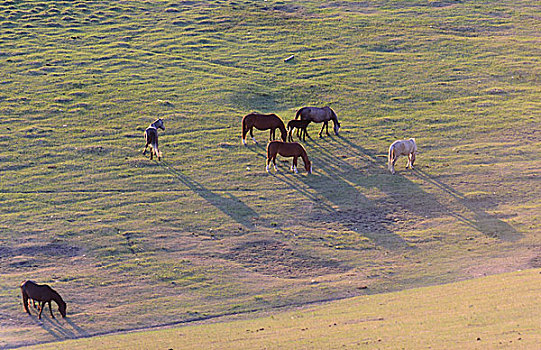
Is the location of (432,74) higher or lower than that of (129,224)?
higher

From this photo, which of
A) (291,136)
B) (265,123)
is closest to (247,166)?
(265,123)

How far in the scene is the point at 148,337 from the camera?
15.0 metres

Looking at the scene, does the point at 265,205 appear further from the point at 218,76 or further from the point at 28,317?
the point at 218,76

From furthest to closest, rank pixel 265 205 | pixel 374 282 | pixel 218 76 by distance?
pixel 218 76
pixel 265 205
pixel 374 282

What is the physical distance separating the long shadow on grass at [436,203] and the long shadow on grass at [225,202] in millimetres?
5150

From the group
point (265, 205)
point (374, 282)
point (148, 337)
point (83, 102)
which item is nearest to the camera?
point (148, 337)

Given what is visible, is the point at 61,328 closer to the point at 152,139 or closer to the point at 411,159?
the point at 152,139

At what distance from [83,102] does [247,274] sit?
18.0 metres

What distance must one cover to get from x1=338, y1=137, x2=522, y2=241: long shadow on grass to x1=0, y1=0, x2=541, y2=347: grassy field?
9 cm

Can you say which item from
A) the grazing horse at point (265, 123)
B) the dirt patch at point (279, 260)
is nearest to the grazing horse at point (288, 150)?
the grazing horse at point (265, 123)

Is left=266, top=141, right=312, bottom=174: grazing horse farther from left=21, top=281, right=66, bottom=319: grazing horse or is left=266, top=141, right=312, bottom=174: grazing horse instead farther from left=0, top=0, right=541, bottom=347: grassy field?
left=21, top=281, right=66, bottom=319: grazing horse

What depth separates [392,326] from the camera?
46.6ft

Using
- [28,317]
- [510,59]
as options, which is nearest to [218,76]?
[510,59]

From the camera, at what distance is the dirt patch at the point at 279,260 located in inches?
742
